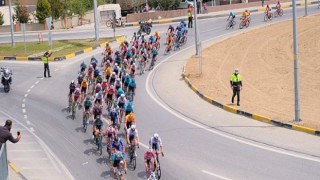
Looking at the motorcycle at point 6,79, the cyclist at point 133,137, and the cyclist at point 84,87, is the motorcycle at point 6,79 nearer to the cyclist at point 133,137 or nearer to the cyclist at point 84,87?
the cyclist at point 84,87

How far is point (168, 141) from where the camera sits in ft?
74.3

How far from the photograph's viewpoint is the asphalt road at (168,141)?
62.3ft

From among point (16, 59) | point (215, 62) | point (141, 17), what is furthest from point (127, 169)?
point (141, 17)

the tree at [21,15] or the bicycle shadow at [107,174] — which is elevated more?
the tree at [21,15]

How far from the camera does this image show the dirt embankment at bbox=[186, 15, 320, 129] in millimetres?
28675

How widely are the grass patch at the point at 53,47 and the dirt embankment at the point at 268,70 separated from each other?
11.0 metres

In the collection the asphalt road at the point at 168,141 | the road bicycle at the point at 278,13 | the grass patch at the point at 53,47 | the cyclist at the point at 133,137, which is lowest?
the asphalt road at the point at 168,141

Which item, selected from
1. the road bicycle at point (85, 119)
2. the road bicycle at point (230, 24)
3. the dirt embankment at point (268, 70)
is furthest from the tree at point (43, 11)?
the road bicycle at point (85, 119)

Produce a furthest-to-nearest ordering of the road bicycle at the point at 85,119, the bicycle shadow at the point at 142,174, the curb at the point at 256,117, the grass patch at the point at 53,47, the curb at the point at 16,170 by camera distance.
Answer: the grass patch at the point at 53,47, the road bicycle at the point at 85,119, the curb at the point at 256,117, the bicycle shadow at the point at 142,174, the curb at the point at 16,170

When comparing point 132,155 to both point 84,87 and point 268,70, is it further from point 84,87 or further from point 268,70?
point 268,70

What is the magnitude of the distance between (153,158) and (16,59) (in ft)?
100

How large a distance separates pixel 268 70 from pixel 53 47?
19.1 meters

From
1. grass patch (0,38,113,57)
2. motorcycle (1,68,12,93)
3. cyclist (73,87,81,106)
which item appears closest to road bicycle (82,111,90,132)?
cyclist (73,87,81,106)

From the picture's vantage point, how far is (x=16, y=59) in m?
46.2
